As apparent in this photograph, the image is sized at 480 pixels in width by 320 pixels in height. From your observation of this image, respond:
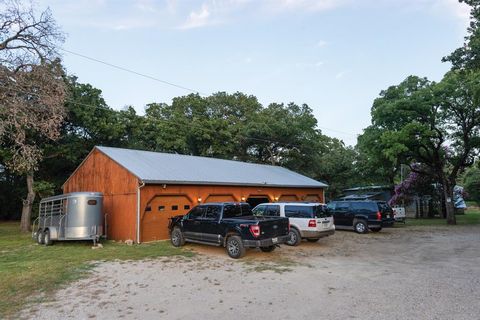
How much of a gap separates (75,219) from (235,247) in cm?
740

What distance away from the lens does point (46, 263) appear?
36.2 feet

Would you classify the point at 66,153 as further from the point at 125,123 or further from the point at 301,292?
the point at 301,292

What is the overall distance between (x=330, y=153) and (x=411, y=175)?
1004 centimetres

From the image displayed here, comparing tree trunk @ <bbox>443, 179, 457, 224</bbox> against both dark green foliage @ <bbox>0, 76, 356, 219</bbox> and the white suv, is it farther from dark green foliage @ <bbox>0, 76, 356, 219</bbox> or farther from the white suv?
the white suv

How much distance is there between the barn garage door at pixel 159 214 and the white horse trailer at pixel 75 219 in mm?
2002

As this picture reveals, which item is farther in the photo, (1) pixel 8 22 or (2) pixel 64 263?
(1) pixel 8 22

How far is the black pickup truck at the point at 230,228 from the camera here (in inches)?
466

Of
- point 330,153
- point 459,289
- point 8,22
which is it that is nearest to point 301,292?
point 459,289

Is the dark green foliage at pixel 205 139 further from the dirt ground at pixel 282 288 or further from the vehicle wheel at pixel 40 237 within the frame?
the dirt ground at pixel 282 288

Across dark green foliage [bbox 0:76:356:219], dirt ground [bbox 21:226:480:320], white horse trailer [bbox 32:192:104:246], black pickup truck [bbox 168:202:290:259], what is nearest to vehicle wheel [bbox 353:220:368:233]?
dirt ground [bbox 21:226:480:320]

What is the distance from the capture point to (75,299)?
7.16 meters

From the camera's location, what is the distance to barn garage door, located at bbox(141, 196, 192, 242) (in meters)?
16.5

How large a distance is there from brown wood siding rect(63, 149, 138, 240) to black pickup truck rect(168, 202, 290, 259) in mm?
2594

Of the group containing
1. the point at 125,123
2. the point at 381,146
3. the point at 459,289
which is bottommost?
the point at 459,289
